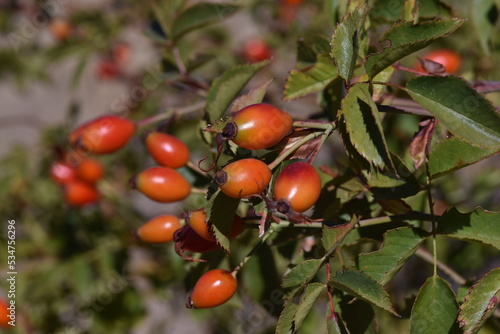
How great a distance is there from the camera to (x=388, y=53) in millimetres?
912

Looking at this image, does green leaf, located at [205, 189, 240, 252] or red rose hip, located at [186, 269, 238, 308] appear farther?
red rose hip, located at [186, 269, 238, 308]

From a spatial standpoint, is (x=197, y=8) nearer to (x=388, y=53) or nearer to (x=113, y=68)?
(x=388, y=53)

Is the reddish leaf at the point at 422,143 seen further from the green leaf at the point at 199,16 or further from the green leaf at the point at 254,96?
the green leaf at the point at 199,16

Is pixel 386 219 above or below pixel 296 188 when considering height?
below

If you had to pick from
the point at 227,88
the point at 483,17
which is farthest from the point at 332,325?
the point at 483,17

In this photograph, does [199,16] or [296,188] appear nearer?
[296,188]

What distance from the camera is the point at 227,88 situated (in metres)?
1.28

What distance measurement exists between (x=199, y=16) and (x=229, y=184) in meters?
0.90

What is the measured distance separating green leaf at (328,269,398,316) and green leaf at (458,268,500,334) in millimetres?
181

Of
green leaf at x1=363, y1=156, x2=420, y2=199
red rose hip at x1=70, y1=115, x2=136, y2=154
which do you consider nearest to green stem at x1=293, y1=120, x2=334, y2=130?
green leaf at x1=363, y1=156, x2=420, y2=199

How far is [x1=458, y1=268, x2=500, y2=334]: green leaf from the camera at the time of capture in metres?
0.95

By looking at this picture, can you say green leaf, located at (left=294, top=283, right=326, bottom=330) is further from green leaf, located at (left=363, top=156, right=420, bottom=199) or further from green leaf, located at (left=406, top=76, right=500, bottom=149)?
green leaf, located at (left=406, top=76, right=500, bottom=149)

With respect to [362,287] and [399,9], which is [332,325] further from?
[399,9]

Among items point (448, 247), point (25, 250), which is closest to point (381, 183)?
point (448, 247)
